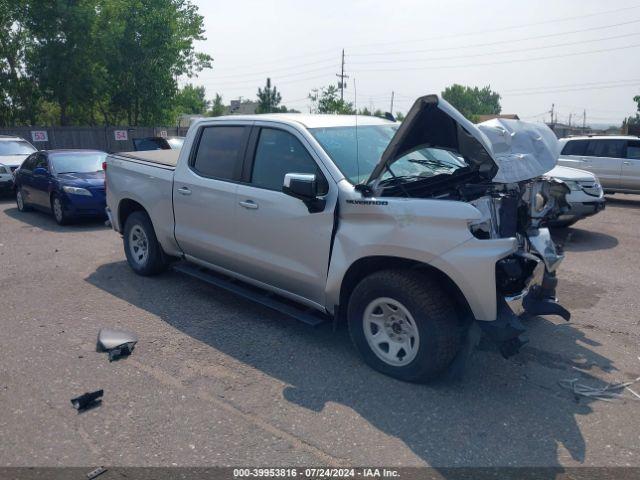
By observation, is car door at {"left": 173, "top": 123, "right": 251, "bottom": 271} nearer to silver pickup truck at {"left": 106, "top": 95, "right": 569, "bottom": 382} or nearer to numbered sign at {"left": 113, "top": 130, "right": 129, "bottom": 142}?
silver pickup truck at {"left": 106, "top": 95, "right": 569, "bottom": 382}

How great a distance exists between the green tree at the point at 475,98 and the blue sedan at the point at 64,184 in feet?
Result: 297

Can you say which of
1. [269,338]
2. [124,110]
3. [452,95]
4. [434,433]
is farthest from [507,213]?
[452,95]

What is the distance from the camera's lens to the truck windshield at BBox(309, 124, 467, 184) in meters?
4.41

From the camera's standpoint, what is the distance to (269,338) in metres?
4.87

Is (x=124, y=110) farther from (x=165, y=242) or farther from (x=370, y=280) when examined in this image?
(x=370, y=280)

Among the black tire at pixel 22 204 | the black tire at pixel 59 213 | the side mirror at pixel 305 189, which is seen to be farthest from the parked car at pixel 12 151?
the side mirror at pixel 305 189

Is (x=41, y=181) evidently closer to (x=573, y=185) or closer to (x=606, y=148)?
(x=573, y=185)

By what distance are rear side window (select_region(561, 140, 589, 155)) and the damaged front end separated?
10.9 m

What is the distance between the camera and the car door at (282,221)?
432cm

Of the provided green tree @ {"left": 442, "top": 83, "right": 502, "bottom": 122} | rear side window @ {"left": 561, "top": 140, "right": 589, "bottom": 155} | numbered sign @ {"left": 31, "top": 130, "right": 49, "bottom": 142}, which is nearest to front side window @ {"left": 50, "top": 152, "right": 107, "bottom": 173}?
rear side window @ {"left": 561, "top": 140, "right": 589, "bottom": 155}

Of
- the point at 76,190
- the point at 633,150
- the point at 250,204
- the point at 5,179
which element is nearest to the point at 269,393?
the point at 250,204

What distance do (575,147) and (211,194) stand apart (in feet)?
40.6

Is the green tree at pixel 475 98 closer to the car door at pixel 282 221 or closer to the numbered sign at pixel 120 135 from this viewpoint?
the numbered sign at pixel 120 135

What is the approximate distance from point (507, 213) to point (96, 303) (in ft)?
14.3
